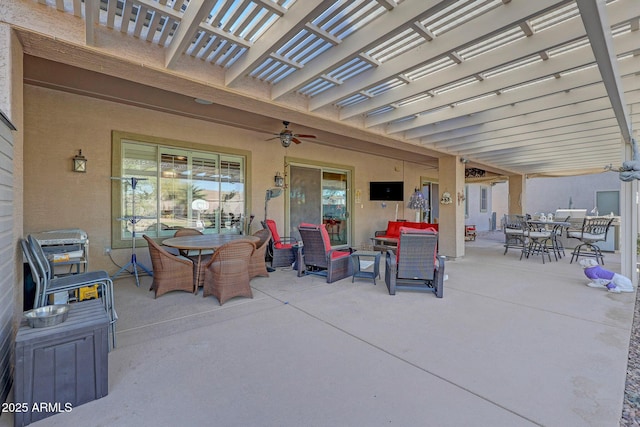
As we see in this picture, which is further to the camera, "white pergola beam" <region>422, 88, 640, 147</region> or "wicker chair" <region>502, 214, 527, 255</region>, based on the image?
"wicker chair" <region>502, 214, 527, 255</region>

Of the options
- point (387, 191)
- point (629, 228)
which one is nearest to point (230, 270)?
point (387, 191)

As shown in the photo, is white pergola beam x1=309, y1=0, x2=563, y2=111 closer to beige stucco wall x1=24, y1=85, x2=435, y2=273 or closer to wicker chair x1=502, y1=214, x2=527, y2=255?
beige stucco wall x1=24, y1=85, x2=435, y2=273

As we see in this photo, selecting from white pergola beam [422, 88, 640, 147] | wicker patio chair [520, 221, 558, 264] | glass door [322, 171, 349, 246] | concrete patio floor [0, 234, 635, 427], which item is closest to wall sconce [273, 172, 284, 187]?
glass door [322, 171, 349, 246]

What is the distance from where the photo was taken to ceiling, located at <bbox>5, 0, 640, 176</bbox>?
2.54 meters

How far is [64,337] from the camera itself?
1.82 m

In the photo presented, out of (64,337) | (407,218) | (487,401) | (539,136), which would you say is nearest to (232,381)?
(64,337)

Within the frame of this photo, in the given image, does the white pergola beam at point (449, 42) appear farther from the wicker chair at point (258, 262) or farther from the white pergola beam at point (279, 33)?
the wicker chair at point (258, 262)

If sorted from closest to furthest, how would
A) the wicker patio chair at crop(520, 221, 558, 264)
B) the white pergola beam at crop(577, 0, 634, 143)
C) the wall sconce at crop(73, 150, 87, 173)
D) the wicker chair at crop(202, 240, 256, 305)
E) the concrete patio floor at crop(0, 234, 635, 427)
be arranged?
the concrete patio floor at crop(0, 234, 635, 427), the white pergola beam at crop(577, 0, 634, 143), the wicker chair at crop(202, 240, 256, 305), the wall sconce at crop(73, 150, 87, 173), the wicker patio chair at crop(520, 221, 558, 264)

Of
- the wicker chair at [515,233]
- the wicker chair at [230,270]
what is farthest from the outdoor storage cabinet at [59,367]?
the wicker chair at [515,233]

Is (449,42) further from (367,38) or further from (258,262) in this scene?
(258,262)

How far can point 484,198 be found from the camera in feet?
56.2

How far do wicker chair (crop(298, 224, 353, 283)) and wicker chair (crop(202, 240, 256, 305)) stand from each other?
138cm

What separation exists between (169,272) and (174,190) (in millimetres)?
2169

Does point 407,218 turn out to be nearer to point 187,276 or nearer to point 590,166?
point 590,166
